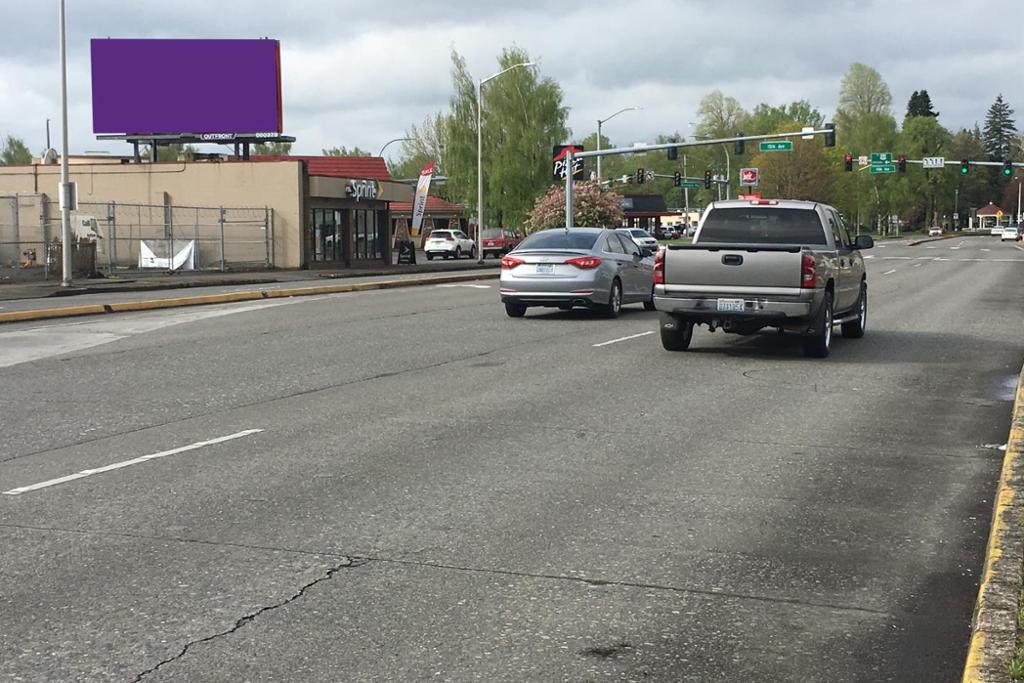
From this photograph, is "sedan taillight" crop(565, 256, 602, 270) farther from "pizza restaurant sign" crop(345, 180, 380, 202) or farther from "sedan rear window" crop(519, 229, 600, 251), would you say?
"pizza restaurant sign" crop(345, 180, 380, 202)

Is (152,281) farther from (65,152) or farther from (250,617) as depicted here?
(250,617)

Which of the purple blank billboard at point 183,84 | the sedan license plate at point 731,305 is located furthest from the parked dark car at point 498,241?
the sedan license plate at point 731,305

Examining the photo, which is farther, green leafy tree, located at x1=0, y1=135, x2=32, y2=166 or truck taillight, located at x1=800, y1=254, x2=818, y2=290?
green leafy tree, located at x1=0, y1=135, x2=32, y2=166

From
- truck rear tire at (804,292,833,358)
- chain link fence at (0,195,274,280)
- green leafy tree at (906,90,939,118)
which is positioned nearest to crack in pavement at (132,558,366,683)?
truck rear tire at (804,292,833,358)

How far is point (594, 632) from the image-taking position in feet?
16.9

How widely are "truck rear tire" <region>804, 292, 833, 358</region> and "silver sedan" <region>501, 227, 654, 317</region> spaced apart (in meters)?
6.05

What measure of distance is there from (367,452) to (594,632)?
4.14 metres

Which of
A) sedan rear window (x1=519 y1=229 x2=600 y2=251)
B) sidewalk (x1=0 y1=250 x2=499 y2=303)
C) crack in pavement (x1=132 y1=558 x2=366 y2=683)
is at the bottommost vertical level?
crack in pavement (x1=132 y1=558 x2=366 y2=683)

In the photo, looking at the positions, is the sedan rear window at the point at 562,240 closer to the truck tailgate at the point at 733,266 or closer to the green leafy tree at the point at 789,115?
the truck tailgate at the point at 733,266

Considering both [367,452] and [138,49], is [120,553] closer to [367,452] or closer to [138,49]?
[367,452]

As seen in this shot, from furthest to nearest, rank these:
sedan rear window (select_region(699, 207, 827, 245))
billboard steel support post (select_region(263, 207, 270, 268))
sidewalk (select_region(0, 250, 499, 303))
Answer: billboard steel support post (select_region(263, 207, 270, 268)) → sidewalk (select_region(0, 250, 499, 303)) → sedan rear window (select_region(699, 207, 827, 245))

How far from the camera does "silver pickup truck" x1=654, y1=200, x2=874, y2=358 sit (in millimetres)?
14820

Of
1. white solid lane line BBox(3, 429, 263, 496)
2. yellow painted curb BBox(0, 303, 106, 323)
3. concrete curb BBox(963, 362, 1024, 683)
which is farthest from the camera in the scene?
yellow painted curb BBox(0, 303, 106, 323)

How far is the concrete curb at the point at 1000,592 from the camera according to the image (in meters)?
4.45
